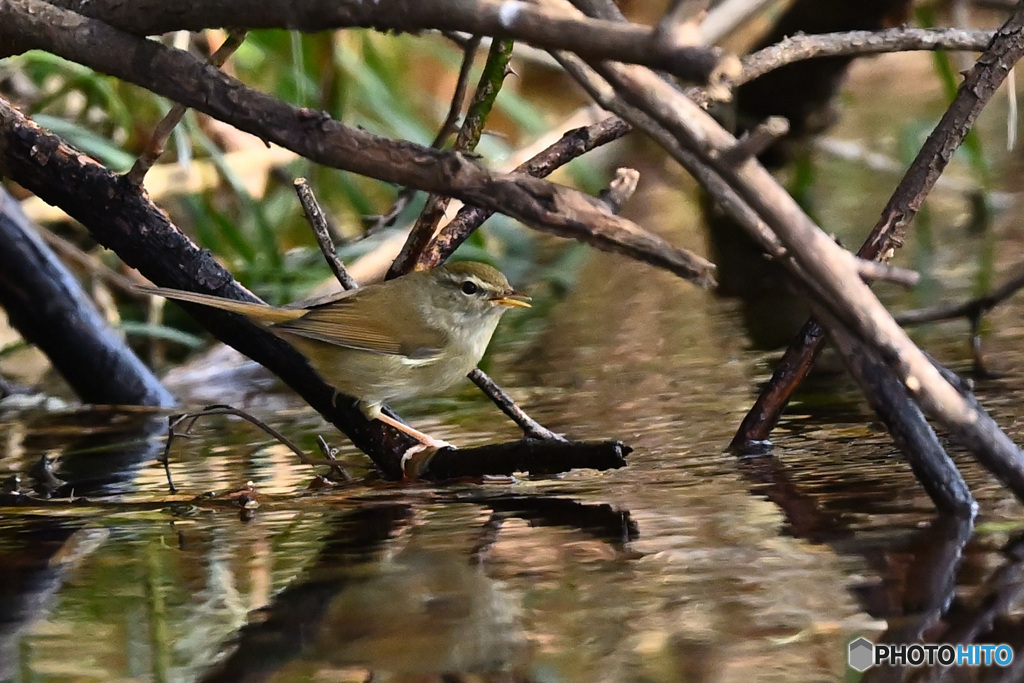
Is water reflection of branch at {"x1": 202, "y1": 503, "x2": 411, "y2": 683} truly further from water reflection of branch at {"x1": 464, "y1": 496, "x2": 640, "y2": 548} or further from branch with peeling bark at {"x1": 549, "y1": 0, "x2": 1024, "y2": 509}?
branch with peeling bark at {"x1": 549, "y1": 0, "x2": 1024, "y2": 509}

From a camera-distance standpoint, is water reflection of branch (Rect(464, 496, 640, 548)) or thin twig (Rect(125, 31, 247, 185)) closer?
water reflection of branch (Rect(464, 496, 640, 548))

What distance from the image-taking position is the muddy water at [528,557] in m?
1.74

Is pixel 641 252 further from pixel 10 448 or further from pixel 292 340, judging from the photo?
pixel 10 448

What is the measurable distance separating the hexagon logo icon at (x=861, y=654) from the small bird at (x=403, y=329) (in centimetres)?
156

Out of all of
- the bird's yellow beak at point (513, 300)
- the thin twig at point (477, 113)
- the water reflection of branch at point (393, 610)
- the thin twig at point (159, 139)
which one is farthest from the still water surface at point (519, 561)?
the thin twig at point (159, 139)

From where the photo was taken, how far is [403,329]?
358 centimetres

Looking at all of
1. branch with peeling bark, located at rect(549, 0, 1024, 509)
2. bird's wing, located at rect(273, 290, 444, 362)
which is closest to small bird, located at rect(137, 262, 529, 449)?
bird's wing, located at rect(273, 290, 444, 362)

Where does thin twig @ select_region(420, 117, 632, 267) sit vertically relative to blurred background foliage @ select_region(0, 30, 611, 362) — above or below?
below

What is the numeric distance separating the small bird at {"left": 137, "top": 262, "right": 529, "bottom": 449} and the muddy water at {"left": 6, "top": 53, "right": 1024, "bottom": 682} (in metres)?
0.19

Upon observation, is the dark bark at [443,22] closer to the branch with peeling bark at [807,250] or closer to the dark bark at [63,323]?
the branch with peeling bark at [807,250]

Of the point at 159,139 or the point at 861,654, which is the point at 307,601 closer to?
the point at 861,654

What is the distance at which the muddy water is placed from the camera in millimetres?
1740

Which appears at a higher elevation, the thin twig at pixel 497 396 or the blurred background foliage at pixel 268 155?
the blurred background foliage at pixel 268 155

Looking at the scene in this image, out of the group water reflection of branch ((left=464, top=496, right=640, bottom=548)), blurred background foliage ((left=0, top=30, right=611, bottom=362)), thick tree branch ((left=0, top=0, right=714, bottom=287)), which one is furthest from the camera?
blurred background foliage ((left=0, top=30, right=611, bottom=362))
